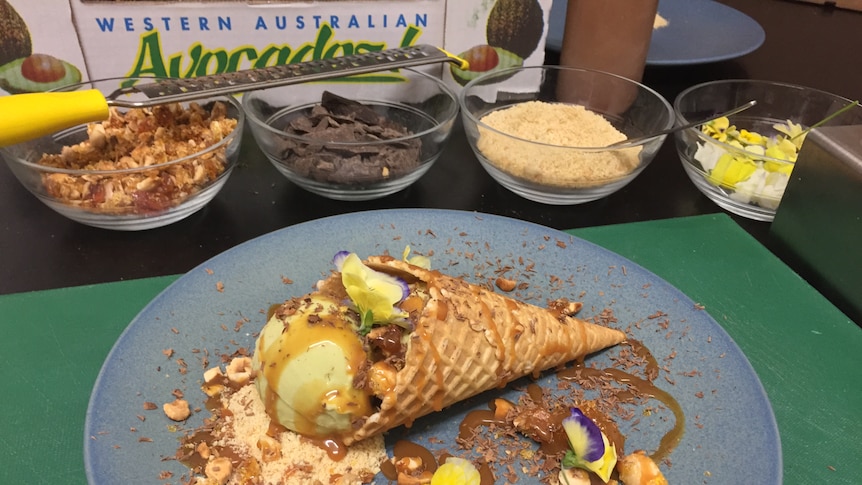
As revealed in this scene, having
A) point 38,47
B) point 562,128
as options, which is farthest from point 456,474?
point 38,47

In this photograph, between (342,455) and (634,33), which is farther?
(634,33)

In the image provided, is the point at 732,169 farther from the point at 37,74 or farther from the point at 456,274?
the point at 37,74

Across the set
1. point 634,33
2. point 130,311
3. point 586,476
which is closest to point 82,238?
point 130,311

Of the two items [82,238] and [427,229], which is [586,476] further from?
[82,238]

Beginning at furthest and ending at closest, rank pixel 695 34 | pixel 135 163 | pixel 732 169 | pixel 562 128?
pixel 695 34 → pixel 562 128 → pixel 732 169 → pixel 135 163

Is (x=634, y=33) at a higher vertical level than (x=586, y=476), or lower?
higher

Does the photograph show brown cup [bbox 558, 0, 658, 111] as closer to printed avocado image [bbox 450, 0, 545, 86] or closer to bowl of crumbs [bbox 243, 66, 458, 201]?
printed avocado image [bbox 450, 0, 545, 86]
